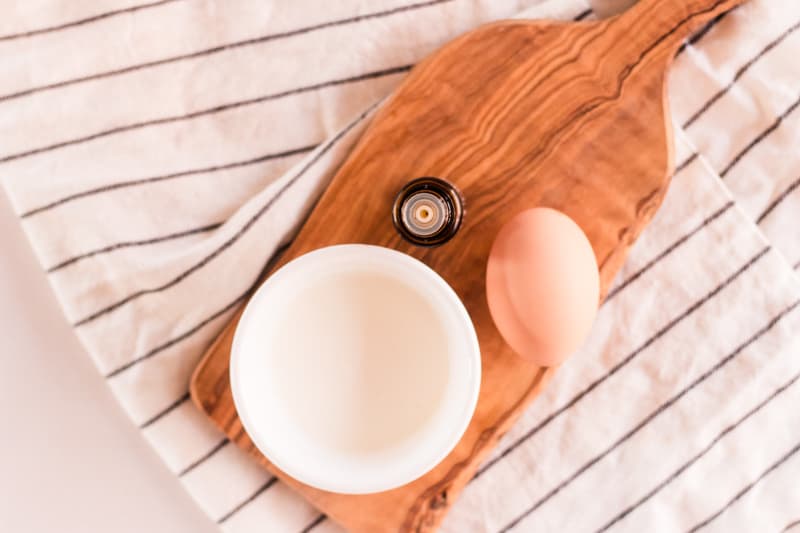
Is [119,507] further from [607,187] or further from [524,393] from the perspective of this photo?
[607,187]

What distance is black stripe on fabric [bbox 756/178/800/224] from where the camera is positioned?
63cm

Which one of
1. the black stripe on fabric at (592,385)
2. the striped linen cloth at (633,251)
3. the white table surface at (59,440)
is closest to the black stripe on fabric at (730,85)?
the striped linen cloth at (633,251)

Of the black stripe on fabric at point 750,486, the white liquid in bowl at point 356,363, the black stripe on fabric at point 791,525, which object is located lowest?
the black stripe on fabric at point 791,525

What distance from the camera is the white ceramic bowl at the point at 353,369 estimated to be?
536mm

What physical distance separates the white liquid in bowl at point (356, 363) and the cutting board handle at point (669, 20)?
0.89 feet

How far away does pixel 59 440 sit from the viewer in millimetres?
658

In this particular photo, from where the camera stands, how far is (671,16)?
1.86 feet

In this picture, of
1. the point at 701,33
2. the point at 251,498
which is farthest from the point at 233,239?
the point at 701,33

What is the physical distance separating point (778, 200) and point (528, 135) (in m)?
0.23

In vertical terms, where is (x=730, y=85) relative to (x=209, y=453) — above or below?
above

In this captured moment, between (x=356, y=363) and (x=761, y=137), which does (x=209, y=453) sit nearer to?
(x=356, y=363)

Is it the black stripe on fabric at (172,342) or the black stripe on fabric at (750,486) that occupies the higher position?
the black stripe on fabric at (172,342)

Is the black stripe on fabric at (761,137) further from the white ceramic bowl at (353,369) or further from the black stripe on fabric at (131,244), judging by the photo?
the black stripe on fabric at (131,244)

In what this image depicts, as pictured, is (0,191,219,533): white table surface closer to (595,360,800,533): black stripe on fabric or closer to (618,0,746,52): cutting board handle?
(595,360,800,533): black stripe on fabric
